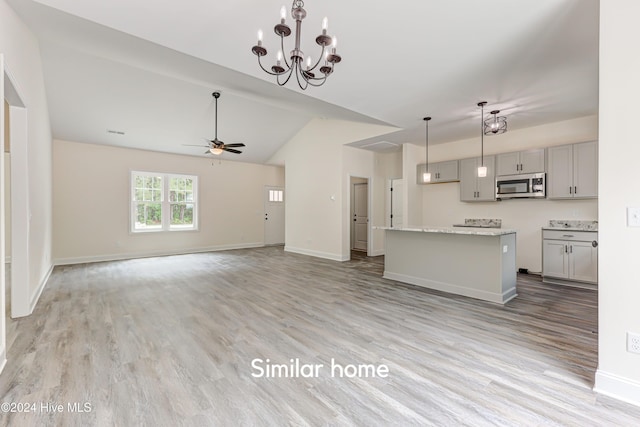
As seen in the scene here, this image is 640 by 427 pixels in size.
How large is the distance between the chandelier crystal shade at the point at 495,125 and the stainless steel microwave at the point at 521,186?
123 cm

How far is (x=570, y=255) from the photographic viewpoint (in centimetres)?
460

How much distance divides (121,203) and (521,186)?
8.58 m

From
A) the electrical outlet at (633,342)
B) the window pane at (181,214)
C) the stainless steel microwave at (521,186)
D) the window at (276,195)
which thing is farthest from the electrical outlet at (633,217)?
the window at (276,195)

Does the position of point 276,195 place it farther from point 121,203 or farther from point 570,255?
point 570,255

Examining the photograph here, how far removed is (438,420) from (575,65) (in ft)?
12.6

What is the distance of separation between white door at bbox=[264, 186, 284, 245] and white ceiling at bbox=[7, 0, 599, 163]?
418 centimetres

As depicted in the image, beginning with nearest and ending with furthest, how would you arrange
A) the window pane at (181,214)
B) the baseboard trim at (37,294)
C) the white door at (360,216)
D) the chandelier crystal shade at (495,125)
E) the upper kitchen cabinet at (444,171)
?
1. the baseboard trim at (37,294)
2. the chandelier crystal shade at (495,125)
3. the upper kitchen cabinet at (444,171)
4. the window pane at (181,214)
5. the white door at (360,216)

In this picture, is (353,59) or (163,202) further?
(163,202)

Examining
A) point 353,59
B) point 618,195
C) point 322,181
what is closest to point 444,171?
point 322,181

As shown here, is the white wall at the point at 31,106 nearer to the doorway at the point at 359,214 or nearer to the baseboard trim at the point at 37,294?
the baseboard trim at the point at 37,294

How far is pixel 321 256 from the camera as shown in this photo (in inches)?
287

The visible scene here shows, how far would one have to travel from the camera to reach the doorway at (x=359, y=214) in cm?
849

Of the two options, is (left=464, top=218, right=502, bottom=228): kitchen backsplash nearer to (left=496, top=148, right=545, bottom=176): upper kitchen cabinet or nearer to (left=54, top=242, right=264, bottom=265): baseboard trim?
(left=496, top=148, right=545, bottom=176): upper kitchen cabinet

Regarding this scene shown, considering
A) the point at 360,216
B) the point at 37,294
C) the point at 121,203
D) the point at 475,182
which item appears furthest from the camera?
the point at 360,216
